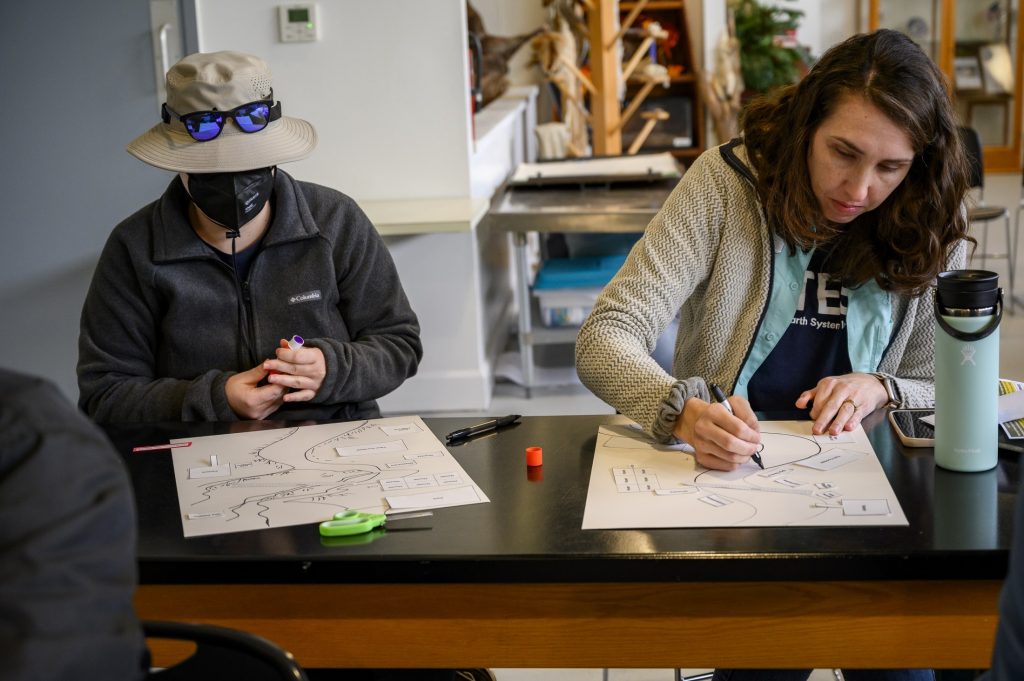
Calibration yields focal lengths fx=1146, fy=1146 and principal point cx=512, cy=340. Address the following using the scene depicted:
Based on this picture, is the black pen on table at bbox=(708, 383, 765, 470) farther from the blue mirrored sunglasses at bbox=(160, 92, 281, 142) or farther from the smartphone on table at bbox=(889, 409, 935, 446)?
the blue mirrored sunglasses at bbox=(160, 92, 281, 142)

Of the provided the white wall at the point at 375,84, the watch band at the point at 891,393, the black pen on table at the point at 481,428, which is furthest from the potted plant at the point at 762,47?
the black pen on table at the point at 481,428

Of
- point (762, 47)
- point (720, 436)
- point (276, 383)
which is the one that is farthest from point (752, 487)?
point (762, 47)

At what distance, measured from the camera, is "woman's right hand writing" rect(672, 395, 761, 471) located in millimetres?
1437

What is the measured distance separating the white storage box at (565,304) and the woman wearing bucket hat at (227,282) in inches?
86.9

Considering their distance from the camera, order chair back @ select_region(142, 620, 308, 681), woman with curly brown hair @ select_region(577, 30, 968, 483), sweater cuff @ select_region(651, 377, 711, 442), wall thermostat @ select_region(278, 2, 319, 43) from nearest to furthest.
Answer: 1. chair back @ select_region(142, 620, 308, 681)
2. sweater cuff @ select_region(651, 377, 711, 442)
3. woman with curly brown hair @ select_region(577, 30, 968, 483)
4. wall thermostat @ select_region(278, 2, 319, 43)

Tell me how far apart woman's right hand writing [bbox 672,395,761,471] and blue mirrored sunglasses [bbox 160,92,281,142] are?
922 millimetres

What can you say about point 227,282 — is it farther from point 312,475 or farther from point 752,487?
point 752,487

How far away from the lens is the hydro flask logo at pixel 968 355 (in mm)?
1365

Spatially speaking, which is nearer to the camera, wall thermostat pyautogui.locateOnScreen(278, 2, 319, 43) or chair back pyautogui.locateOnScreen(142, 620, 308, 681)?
chair back pyautogui.locateOnScreen(142, 620, 308, 681)

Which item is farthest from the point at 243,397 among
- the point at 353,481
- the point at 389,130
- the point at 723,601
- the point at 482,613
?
the point at 389,130

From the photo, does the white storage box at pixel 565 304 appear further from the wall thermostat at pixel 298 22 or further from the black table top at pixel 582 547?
the black table top at pixel 582 547

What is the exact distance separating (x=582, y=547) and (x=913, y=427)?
1.91 feet

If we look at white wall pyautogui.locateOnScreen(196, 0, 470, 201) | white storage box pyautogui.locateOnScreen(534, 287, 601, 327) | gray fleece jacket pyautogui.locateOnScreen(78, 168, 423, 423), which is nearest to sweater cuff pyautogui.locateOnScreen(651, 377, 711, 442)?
gray fleece jacket pyautogui.locateOnScreen(78, 168, 423, 423)

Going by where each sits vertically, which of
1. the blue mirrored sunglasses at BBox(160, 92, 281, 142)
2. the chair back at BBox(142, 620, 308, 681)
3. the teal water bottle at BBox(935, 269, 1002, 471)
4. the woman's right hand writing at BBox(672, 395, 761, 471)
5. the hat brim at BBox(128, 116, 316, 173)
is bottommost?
the chair back at BBox(142, 620, 308, 681)
